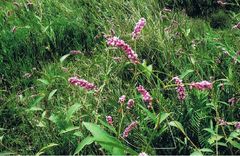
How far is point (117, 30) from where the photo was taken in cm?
333

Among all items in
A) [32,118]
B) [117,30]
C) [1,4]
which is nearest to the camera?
[32,118]

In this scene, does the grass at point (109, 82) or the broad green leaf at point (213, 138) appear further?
the grass at point (109, 82)

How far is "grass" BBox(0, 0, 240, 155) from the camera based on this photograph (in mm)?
2043

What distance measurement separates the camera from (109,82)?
105 inches

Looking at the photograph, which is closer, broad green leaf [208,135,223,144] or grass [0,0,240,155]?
broad green leaf [208,135,223,144]

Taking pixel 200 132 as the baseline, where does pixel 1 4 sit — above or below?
above

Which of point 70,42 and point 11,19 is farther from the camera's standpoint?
point 11,19

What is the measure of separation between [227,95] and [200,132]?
0.94 feet

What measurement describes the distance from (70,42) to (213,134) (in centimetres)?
187

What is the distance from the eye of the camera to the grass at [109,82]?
2.04m

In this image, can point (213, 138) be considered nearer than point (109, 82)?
Yes

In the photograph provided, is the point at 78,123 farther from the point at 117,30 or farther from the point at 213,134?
the point at 117,30

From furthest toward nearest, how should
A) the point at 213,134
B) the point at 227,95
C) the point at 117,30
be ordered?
1. the point at 117,30
2. the point at 227,95
3. the point at 213,134

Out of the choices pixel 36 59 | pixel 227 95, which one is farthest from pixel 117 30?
pixel 227 95
